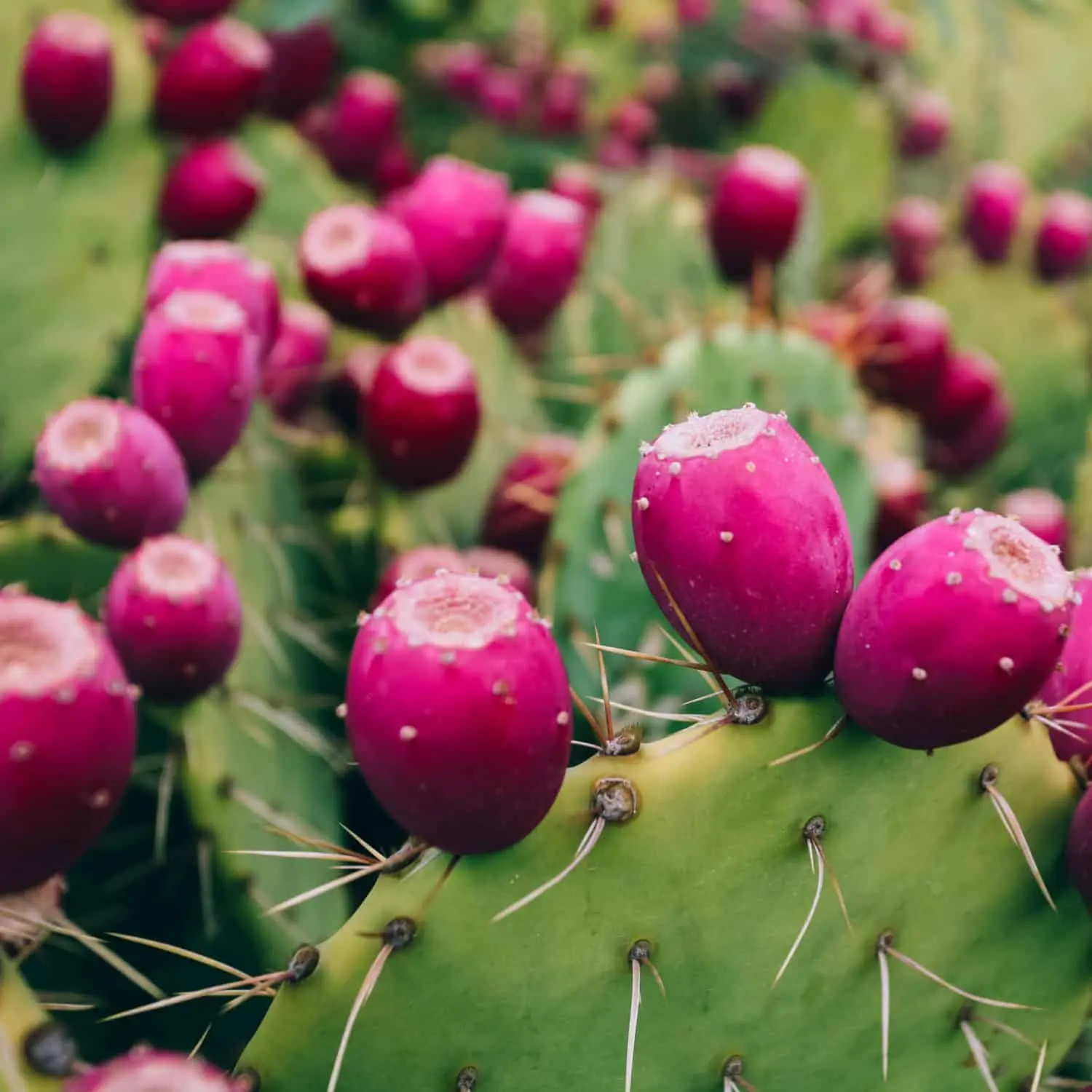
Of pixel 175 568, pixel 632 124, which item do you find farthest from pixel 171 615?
pixel 632 124

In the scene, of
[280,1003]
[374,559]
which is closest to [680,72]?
[374,559]

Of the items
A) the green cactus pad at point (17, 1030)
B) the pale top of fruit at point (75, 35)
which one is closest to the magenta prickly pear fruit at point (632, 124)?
the pale top of fruit at point (75, 35)

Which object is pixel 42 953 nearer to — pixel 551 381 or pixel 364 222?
pixel 364 222

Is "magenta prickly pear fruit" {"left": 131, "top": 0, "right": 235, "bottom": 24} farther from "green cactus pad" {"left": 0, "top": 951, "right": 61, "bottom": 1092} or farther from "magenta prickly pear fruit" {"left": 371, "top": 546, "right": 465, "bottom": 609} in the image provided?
"green cactus pad" {"left": 0, "top": 951, "right": 61, "bottom": 1092}

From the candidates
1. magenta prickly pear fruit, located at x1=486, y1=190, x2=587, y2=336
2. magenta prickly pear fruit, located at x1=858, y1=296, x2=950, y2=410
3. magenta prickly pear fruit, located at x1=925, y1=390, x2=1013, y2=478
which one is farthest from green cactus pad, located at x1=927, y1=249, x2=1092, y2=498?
magenta prickly pear fruit, located at x1=486, y1=190, x2=587, y2=336

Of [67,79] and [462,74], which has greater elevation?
[67,79]

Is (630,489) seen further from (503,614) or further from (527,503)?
(503,614)

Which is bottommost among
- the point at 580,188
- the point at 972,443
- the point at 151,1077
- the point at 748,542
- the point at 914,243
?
the point at 972,443
